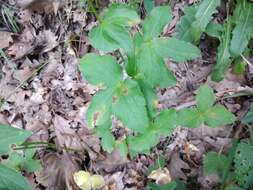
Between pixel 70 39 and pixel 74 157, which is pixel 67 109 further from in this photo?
pixel 70 39

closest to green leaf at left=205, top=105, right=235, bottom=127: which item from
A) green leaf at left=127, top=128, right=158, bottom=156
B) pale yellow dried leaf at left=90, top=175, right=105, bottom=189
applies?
green leaf at left=127, top=128, right=158, bottom=156

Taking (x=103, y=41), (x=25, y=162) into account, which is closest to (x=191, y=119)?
(x=103, y=41)

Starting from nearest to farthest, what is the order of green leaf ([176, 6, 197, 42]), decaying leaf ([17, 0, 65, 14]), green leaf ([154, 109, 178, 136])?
1. green leaf ([154, 109, 178, 136])
2. green leaf ([176, 6, 197, 42])
3. decaying leaf ([17, 0, 65, 14])

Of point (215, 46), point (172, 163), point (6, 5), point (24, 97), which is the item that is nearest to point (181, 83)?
point (215, 46)

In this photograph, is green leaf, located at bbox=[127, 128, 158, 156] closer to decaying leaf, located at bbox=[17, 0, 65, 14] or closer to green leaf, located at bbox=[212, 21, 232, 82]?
green leaf, located at bbox=[212, 21, 232, 82]

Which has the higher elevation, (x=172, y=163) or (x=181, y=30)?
(x=181, y=30)

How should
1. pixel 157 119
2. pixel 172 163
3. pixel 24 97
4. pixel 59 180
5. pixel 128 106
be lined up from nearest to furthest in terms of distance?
pixel 128 106 → pixel 157 119 → pixel 172 163 → pixel 59 180 → pixel 24 97
